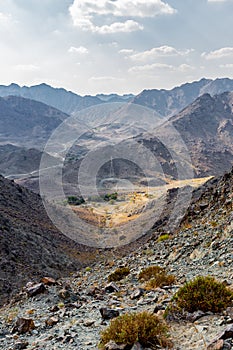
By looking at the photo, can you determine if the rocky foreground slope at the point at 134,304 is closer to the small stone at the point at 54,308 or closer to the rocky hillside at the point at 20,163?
the small stone at the point at 54,308

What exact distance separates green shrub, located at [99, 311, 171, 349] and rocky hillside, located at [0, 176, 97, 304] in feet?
54.3

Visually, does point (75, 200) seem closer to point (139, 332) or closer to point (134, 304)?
point (134, 304)

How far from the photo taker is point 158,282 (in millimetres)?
12430

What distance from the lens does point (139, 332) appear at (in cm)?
696

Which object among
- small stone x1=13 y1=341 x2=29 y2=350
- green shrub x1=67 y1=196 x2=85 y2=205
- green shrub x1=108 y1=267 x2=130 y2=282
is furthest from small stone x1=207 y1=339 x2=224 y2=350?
green shrub x1=67 y1=196 x2=85 y2=205

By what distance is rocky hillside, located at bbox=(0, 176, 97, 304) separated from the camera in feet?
88.3

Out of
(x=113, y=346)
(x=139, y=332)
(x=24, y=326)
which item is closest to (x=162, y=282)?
(x=24, y=326)

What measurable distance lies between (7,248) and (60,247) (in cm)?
1189

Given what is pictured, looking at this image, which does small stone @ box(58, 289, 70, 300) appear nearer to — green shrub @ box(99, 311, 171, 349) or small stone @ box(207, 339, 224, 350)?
green shrub @ box(99, 311, 171, 349)

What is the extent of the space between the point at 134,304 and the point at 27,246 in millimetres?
25523

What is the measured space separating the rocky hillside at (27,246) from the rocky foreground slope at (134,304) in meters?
7.82

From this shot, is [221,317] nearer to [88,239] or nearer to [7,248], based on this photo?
[7,248]

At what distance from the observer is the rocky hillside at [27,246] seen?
1060 inches

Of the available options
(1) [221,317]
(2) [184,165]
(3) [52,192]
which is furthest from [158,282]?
(2) [184,165]
